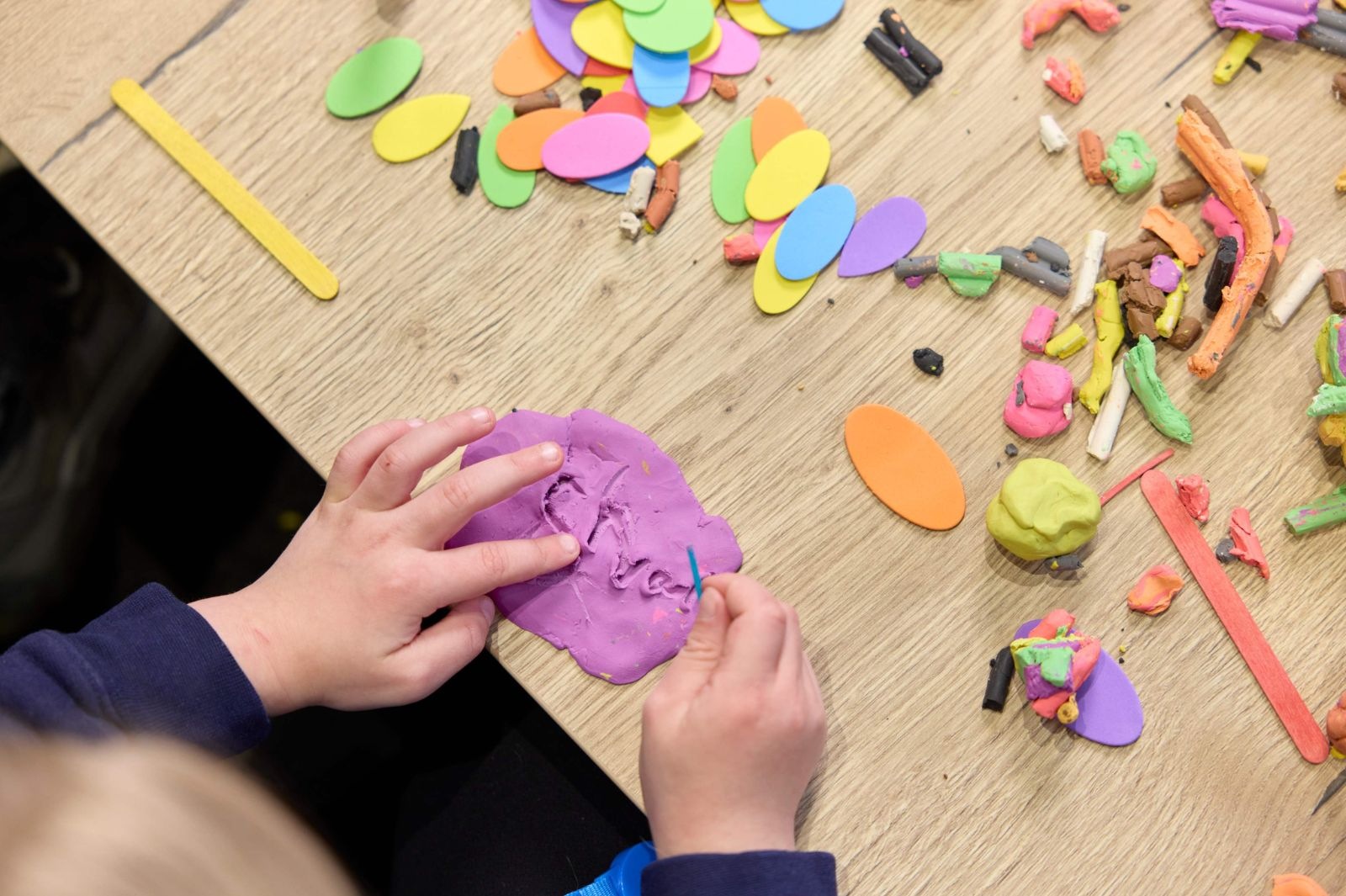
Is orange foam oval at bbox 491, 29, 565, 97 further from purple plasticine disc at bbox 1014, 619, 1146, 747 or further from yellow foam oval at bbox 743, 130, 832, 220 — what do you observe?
purple plasticine disc at bbox 1014, 619, 1146, 747

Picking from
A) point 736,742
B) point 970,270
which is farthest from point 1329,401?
point 736,742

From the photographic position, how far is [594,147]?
79 centimetres

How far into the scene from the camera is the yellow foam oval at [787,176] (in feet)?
2.56

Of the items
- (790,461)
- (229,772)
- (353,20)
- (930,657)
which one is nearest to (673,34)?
(353,20)

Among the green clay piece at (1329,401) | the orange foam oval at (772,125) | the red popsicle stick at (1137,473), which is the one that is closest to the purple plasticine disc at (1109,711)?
the red popsicle stick at (1137,473)

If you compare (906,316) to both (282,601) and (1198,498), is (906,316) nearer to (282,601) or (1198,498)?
(1198,498)

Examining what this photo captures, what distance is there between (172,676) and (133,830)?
20cm

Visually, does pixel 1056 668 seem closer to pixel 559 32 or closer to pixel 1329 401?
pixel 1329 401

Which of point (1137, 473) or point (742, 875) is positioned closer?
point (742, 875)

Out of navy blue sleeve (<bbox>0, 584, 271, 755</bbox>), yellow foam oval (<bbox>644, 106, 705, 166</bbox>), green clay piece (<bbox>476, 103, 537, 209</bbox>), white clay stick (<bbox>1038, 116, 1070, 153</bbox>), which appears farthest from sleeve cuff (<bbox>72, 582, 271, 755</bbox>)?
Answer: white clay stick (<bbox>1038, 116, 1070, 153</bbox>)

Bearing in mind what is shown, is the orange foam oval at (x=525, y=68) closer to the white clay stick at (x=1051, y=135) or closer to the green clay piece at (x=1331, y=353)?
the white clay stick at (x=1051, y=135)

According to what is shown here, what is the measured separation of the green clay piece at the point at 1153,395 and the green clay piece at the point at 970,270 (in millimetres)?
120

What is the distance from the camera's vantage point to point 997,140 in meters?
0.79

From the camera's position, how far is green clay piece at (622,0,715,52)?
81 cm
